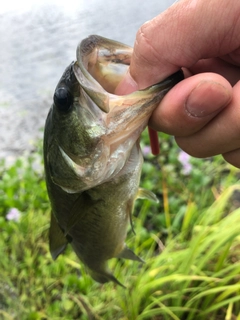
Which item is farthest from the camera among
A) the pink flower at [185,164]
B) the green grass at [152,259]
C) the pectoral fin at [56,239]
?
the pink flower at [185,164]

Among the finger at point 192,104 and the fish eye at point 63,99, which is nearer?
the finger at point 192,104

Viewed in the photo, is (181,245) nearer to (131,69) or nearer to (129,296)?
(129,296)

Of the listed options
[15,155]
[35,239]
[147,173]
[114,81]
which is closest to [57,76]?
[15,155]

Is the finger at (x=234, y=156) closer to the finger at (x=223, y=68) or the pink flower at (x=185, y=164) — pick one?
the finger at (x=223, y=68)

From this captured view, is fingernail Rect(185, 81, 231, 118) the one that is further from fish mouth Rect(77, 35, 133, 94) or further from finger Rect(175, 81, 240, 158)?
fish mouth Rect(77, 35, 133, 94)

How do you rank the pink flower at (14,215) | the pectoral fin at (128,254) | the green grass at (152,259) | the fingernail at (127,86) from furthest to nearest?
the pink flower at (14,215) → the green grass at (152,259) → the pectoral fin at (128,254) → the fingernail at (127,86)

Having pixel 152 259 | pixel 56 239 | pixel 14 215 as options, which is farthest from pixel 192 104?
pixel 14 215

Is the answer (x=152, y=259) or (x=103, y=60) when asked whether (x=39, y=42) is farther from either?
(x=103, y=60)

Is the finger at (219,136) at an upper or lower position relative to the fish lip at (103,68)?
lower

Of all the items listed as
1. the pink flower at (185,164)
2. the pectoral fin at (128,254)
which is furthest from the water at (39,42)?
the pectoral fin at (128,254)
